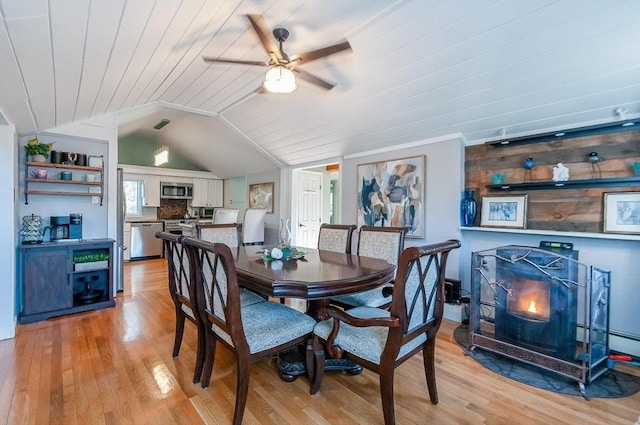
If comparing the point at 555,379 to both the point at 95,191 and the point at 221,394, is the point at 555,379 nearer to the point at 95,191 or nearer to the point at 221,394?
the point at 221,394

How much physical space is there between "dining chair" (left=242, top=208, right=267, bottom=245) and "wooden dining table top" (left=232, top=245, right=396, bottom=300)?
2890 millimetres

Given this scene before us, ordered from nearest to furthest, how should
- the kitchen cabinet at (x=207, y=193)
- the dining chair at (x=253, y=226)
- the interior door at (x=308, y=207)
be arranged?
1. the dining chair at (x=253, y=226)
2. the interior door at (x=308, y=207)
3. the kitchen cabinet at (x=207, y=193)

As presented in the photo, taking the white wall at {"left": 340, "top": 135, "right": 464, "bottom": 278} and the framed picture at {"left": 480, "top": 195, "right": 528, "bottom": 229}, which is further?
the white wall at {"left": 340, "top": 135, "right": 464, "bottom": 278}

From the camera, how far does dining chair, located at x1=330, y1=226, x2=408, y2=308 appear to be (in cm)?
249

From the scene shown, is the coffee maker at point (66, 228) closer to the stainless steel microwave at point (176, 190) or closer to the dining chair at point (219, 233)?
the dining chair at point (219, 233)

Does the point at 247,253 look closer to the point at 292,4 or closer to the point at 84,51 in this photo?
the point at 84,51

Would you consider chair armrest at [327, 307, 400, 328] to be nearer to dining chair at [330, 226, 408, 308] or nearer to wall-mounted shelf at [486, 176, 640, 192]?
dining chair at [330, 226, 408, 308]

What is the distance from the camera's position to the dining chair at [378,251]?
98.2 inches

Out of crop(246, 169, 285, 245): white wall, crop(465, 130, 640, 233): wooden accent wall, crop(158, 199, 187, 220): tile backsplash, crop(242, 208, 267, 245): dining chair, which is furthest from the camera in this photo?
crop(158, 199, 187, 220): tile backsplash

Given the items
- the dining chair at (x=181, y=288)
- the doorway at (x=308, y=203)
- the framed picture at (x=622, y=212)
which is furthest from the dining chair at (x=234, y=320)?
the doorway at (x=308, y=203)

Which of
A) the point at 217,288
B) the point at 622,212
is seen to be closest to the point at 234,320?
the point at 217,288

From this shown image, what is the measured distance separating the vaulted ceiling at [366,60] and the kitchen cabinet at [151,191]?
3.68m

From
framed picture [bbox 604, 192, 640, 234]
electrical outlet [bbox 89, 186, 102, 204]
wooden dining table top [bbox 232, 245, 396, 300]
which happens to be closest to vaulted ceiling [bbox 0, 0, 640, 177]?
framed picture [bbox 604, 192, 640, 234]

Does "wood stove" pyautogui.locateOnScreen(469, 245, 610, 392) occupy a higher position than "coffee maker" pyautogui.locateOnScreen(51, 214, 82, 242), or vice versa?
"coffee maker" pyautogui.locateOnScreen(51, 214, 82, 242)
